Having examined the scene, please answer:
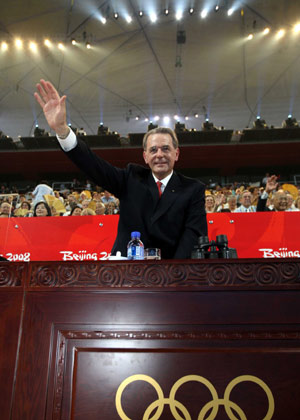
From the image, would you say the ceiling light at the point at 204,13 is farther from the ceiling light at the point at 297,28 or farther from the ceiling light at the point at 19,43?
the ceiling light at the point at 19,43

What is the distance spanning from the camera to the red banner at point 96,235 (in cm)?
337

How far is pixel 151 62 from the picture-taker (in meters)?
13.0

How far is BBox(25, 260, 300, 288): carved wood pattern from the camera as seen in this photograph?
2.62 ft

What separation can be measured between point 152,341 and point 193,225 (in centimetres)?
98

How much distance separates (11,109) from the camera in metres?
15.4

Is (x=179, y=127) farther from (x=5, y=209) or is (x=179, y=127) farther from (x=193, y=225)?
(x=193, y=225)

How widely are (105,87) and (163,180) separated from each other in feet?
45.2

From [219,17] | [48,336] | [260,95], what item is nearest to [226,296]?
[48,336]

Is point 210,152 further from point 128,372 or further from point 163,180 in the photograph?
point 128,372

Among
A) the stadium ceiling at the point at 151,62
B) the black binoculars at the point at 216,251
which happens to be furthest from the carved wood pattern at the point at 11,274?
the stadium ceiling at the point at 151,62

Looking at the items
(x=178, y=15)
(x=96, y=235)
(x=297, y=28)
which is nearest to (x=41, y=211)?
(x=96, y=235)

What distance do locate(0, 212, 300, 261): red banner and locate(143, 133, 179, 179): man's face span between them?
180 cm

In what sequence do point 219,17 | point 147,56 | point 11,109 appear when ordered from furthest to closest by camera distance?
point 11,109 < point 147,56 < point 219,17

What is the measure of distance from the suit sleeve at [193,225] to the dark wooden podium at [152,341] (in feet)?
2.47
